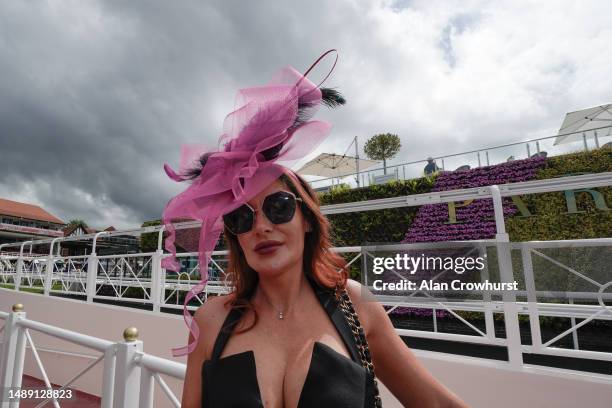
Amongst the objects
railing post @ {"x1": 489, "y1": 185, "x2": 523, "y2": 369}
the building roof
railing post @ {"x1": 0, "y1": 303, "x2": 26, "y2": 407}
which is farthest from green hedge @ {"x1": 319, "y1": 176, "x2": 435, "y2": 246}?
the building roof

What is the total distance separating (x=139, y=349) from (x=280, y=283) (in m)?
1.22

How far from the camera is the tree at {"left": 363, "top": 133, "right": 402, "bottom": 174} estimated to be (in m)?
25.1

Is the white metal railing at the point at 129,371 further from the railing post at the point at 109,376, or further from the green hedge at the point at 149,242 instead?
the green hedge at the point at 149,242

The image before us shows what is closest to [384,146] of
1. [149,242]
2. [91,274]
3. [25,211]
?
[149,242]

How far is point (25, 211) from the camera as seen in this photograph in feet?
151

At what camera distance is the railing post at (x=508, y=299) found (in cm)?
197

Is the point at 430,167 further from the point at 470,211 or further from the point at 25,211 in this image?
the point at 25,211

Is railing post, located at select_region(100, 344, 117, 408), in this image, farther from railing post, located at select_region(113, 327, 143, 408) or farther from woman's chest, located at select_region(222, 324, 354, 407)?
woman's chest, located at select_region(222, 324, 354, 407)

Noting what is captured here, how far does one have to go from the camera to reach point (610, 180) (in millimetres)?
1713

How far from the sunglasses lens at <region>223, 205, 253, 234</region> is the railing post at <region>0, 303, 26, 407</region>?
303 cm

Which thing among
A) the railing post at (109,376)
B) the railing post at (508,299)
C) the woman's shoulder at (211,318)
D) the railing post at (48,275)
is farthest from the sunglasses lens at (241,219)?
the railing post at (48,275)

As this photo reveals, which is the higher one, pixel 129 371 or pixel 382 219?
pixel 382 219

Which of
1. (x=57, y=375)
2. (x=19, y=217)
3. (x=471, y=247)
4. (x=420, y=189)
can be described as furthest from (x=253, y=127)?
(x=19, y=217)

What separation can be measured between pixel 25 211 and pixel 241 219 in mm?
60454
